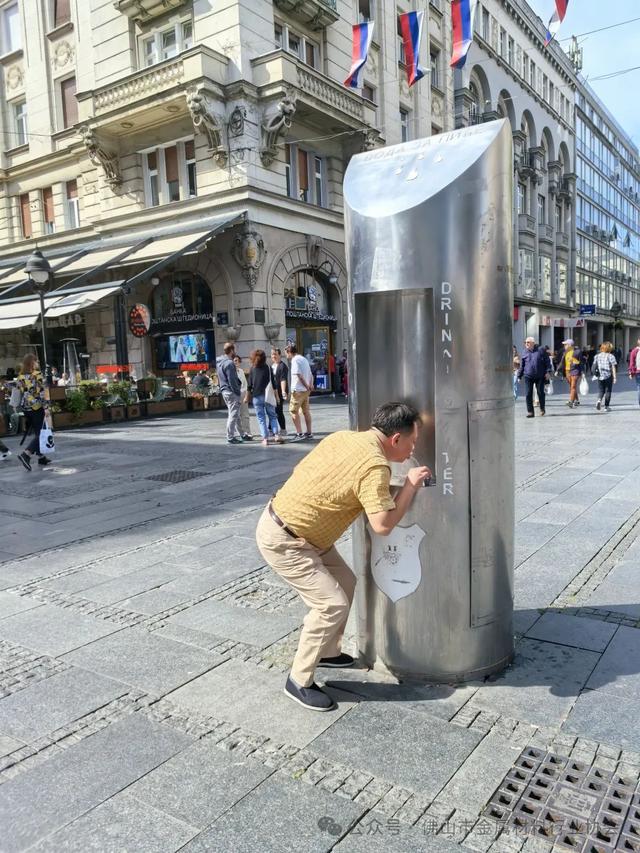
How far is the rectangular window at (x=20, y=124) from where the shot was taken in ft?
86.3

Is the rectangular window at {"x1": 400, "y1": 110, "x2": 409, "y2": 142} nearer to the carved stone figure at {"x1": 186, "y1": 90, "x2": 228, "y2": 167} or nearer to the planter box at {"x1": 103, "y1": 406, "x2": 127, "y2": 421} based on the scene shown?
the carved stone figure at {"x1": 186, "y1": 90, "x2": 228, "y2": 167}

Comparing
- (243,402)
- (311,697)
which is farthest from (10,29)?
(311,697)

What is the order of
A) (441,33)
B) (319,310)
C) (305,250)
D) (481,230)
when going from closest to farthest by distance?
(481,230) < (305,250) < (319,310) < (441,33)

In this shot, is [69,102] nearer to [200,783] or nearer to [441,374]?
[441,374]

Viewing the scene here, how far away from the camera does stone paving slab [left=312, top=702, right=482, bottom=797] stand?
8.44ft

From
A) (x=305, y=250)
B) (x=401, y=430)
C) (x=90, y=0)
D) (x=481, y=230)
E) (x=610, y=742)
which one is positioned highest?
(x=90, y=0)

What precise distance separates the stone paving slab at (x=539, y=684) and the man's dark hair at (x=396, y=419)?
1329 mm

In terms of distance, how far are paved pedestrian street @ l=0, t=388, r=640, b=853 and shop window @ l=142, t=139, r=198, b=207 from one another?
18173mm

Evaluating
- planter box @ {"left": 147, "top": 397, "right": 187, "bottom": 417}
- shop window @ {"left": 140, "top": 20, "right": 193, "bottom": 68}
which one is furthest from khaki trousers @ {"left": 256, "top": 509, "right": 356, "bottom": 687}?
shop window @ {"left": 140, "top": 20, "right": 193, "bottom": 68}

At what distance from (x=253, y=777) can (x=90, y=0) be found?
26.5 metres

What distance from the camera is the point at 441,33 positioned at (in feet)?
92.5

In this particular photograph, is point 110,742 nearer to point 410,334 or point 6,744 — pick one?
point 6,744

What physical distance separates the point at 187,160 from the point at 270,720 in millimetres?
21272

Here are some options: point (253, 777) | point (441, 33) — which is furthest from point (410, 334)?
point (441, 33)
